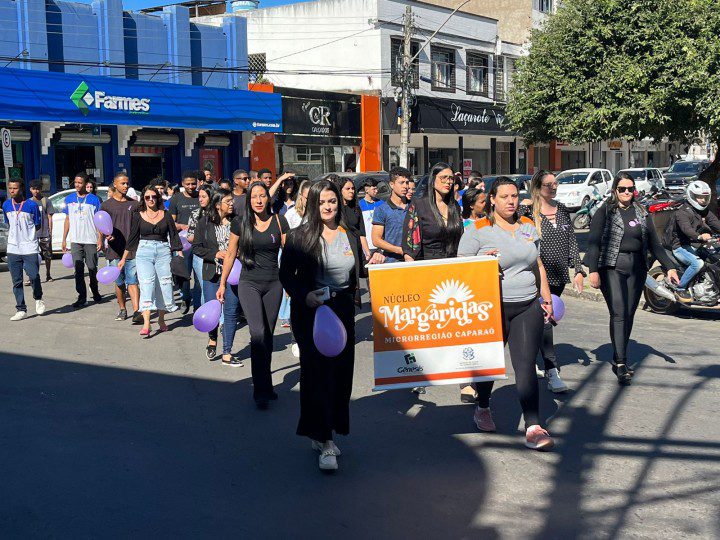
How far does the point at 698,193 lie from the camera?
10406mm

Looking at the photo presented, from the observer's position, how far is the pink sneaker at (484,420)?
622cm

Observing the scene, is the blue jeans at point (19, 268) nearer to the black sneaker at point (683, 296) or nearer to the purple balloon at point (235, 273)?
the purple balloon at point (235, 273)

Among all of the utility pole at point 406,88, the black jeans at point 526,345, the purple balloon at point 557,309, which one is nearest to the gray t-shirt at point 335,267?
the black jeans at point 526,345

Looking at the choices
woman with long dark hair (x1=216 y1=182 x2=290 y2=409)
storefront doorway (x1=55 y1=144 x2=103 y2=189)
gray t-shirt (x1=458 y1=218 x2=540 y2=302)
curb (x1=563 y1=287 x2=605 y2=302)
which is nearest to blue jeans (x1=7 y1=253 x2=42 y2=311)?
woman with long dark hair (x1=216 y1=182 x2=290 y2=409)

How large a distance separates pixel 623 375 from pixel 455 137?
35.9m

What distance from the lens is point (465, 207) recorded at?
934 centimetres

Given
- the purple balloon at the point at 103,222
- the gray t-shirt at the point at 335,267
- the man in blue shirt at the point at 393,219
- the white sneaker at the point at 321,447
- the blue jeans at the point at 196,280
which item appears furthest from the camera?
the purple balloon at the point at 103,222

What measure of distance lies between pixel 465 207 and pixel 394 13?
29999mm

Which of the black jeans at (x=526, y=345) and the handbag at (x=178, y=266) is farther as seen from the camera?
the handbag at (x=178, y=266)

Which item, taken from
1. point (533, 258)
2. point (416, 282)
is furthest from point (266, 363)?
point (533, 258)

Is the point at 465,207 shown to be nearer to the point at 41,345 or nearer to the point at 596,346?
the point at 596,346

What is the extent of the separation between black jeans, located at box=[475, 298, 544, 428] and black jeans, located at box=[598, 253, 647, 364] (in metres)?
1.92

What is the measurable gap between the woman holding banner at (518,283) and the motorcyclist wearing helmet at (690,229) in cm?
492

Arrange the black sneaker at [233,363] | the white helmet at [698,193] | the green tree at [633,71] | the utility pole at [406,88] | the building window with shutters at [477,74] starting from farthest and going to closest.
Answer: the building window with shutters at [477,74]
the utility pole at [406,88]
the green tree at [633,71]
the white helmet at [698,193]
the black sneaker at [233,363]
